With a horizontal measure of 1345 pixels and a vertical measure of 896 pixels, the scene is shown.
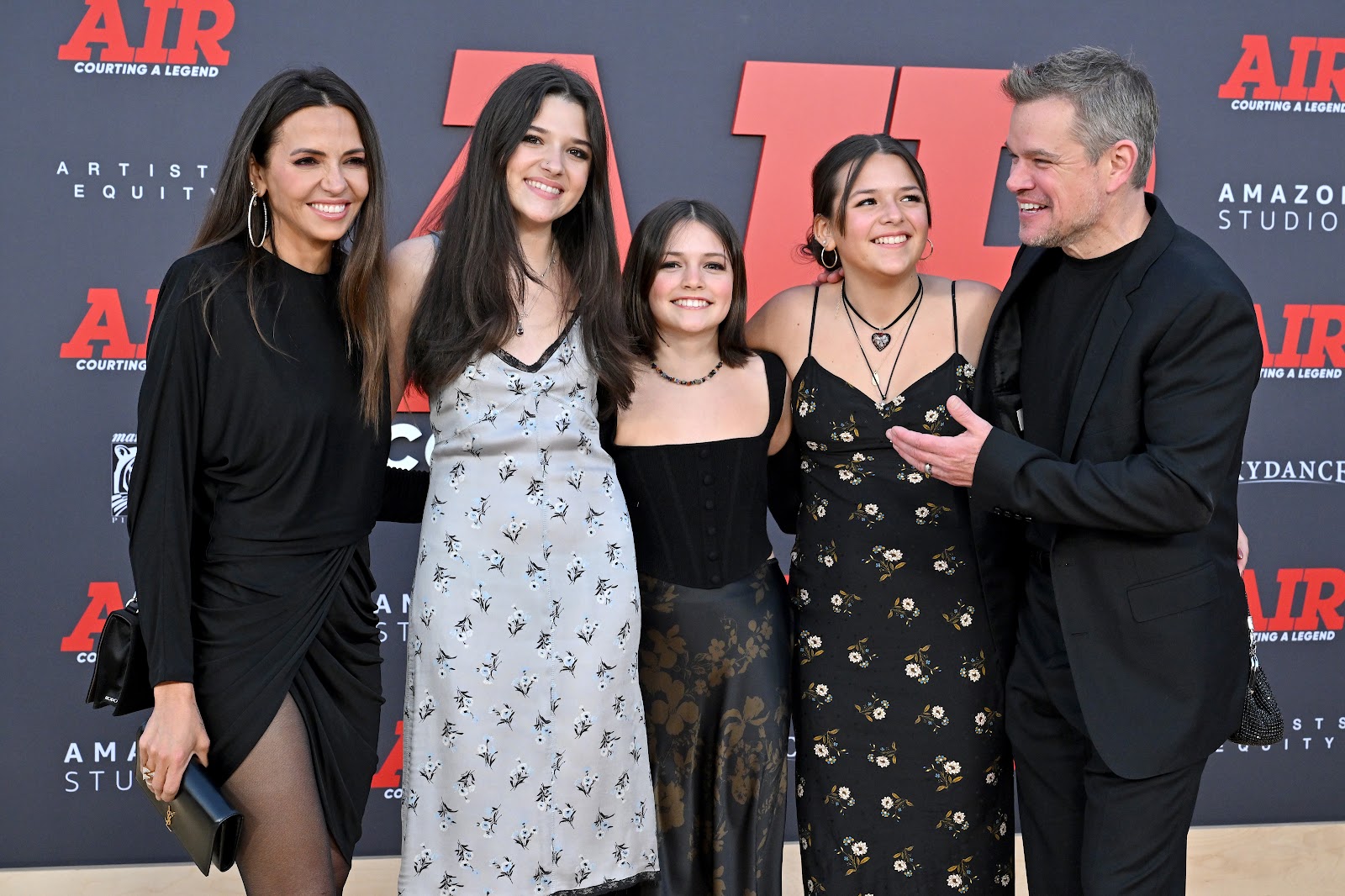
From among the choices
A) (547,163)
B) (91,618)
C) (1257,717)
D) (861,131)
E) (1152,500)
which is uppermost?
(861,131)

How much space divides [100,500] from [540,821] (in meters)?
1.93

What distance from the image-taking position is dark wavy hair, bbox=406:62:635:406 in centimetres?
217

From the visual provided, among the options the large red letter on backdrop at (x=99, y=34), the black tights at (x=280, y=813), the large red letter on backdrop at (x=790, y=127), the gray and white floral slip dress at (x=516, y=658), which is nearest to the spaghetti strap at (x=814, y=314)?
the gray and white floral slip dress at (x=516, y=658)

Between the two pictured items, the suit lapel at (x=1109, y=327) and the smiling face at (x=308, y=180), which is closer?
the smiling face at (x=308, y=180)

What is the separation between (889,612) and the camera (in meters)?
2.40

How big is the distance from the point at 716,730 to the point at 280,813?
0.88 meters

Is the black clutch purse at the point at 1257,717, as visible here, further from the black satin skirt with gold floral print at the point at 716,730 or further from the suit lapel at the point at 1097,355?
the black satin skirt with gold floral print at the point at 716,730

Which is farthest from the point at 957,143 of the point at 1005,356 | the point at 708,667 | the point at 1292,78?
the point at 708,667

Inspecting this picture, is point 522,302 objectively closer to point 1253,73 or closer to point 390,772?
point 390,772

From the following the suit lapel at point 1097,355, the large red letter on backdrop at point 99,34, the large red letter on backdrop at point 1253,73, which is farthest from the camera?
the large red letter on backdrop at point 1253,73

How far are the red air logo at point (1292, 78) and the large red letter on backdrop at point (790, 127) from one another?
3.64 ft

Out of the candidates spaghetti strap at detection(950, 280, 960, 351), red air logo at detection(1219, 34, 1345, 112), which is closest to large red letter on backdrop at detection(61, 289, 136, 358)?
spaghetti strap at detection(950, 280, 960, 351)

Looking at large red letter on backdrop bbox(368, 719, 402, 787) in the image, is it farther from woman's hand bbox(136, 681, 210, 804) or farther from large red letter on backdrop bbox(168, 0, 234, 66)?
large red letter on backdrop bbox(168, 0, 234, 66)

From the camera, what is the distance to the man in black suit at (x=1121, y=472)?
2027 millimetres
